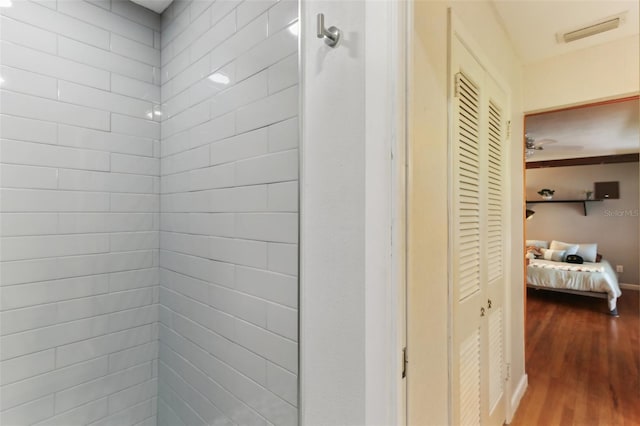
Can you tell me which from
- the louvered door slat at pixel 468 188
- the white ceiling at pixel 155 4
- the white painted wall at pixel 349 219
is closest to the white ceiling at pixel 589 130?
the louvered door slat at pixel 468 188

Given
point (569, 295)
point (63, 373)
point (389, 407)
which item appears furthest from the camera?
point (569, 295)

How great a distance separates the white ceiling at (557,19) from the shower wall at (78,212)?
6.11 feet

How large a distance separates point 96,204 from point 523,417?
267 centimetres

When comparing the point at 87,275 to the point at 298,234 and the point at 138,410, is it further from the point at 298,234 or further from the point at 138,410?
the point at 298,234

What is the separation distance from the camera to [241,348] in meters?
1.05

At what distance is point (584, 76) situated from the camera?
168 cm

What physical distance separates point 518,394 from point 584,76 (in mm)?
2013

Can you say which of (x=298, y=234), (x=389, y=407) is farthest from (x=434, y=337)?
(x=298, y=234)

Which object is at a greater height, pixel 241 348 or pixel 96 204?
pixel 96 204

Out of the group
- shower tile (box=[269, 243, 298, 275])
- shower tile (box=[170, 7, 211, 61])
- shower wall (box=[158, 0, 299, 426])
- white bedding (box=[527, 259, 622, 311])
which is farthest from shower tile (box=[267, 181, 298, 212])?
white bedding (box=[527, 259, 622, 311])

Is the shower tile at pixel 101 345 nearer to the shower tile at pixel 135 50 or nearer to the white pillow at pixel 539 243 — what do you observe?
the shower tile at pixel 135 50

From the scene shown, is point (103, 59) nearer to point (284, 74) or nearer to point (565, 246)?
point (284, 74)

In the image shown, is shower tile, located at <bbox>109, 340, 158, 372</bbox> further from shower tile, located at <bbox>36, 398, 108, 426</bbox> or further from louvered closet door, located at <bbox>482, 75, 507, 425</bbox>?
louvered closet door, located at <bbox>482, 75, 507, 425</bbox>

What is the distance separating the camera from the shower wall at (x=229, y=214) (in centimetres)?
91
